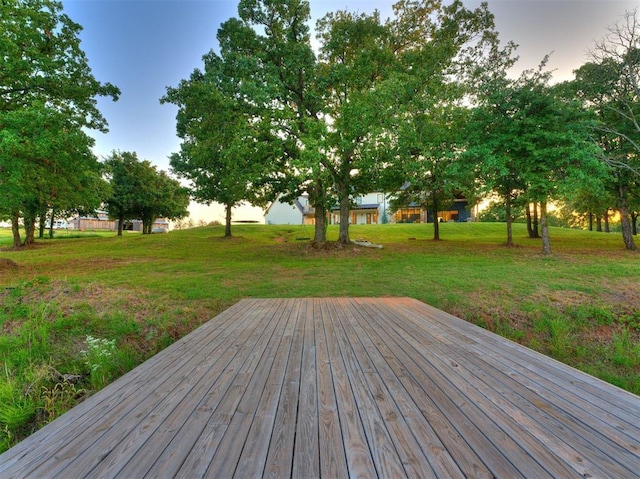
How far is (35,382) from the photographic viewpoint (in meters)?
3.94

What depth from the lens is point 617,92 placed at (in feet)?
44.1

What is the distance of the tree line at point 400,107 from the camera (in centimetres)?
1124

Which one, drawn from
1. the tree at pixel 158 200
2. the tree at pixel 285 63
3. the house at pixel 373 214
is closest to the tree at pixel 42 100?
the tree at pixel 285 63

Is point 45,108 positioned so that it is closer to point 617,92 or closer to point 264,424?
point 264,424

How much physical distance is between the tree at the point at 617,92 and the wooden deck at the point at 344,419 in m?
15.0

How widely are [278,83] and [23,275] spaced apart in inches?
450

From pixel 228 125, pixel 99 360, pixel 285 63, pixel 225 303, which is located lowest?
pixel 99 360

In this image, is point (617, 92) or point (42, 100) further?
point (617, 92)

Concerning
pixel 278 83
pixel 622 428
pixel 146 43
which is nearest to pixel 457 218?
pixel 278 83

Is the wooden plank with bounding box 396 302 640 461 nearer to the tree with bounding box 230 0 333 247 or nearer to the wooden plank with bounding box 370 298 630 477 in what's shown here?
the wooden plank with bounding box 370 298 630 477

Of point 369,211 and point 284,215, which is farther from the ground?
point 369,211

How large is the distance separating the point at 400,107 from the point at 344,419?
12130 millimetres

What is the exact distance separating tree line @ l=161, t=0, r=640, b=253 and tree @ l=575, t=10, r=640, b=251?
0.05 metres

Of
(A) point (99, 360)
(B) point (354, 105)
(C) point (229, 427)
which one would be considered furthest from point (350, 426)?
(B) point (354, 105)
